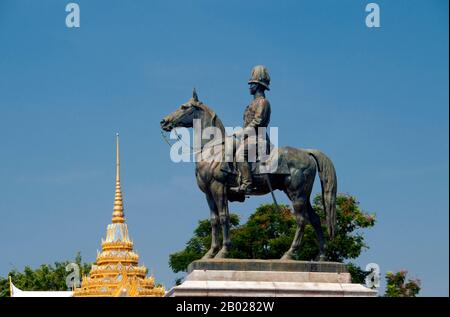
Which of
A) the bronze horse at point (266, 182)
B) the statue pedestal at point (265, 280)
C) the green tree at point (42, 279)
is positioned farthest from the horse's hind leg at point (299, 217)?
the green tree at point (42, 279)

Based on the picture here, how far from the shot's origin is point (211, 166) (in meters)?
29.2

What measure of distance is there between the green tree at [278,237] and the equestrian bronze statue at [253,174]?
2307cm

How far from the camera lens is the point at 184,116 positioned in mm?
29828

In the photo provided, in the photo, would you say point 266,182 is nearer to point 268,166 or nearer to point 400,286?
point 268,166

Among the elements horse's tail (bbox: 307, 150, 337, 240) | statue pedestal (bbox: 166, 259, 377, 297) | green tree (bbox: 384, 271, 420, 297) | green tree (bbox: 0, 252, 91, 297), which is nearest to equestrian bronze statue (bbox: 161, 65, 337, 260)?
horse's tail (bbox: 307, 150, 337, 240)

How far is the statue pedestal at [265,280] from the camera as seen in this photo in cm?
2805

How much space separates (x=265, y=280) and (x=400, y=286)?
25.7 meters

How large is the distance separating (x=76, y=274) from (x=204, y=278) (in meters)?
38.7

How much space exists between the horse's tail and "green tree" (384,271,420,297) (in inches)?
895

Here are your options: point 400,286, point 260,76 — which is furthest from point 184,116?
point 400,286

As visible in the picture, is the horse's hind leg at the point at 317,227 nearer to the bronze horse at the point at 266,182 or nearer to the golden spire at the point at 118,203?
the bronze horse at the point at 266,182

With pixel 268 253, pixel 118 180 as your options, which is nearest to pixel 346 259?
pixel 268 253

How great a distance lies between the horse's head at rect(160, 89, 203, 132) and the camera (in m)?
29.8
